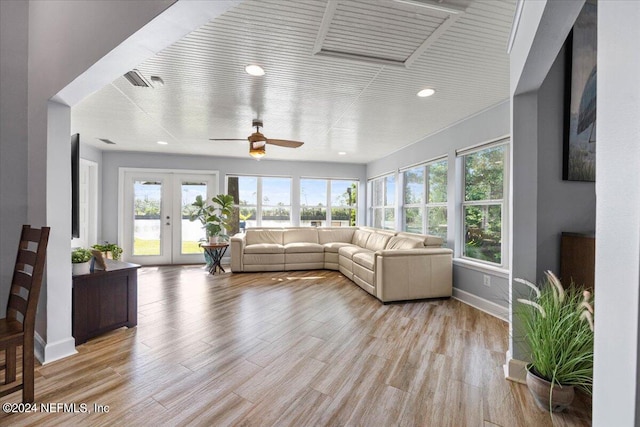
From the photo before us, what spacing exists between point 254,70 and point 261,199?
14.9ft

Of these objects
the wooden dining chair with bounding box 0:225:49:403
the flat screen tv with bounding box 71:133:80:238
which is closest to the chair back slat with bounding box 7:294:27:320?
the wooden dining chair with bounding box 0:225:49:403

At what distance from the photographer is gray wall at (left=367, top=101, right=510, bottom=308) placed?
3.37 metres

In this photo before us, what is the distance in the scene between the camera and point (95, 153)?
5758 mm

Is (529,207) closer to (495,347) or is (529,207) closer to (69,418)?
(495,347)

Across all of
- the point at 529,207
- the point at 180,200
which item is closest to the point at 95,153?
the point at 180,200

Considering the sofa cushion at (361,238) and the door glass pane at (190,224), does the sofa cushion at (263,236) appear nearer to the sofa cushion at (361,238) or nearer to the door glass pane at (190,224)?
the door glass pane at (190,224)

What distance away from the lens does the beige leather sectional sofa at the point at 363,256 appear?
383cm

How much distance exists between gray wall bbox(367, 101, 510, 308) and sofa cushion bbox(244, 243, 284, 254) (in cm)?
303

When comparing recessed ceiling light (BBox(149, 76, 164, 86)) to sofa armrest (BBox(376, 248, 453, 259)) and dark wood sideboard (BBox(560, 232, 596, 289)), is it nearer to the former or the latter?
sofa armrest (BBox(376, 248, 453, 259))

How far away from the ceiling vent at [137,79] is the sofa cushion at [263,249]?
344cm

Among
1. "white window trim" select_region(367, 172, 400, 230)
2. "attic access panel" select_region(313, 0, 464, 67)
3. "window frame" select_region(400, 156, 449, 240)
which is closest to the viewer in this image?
"attic access panel" select_region(313, 0, 464, 67)

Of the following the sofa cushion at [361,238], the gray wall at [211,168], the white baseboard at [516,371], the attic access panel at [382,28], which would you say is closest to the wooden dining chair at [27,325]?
the attic access panel at [382,28]

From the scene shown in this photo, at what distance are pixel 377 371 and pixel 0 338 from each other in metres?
2.36

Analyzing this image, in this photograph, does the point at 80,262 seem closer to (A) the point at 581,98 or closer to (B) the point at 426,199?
(A) the point at 581,98
